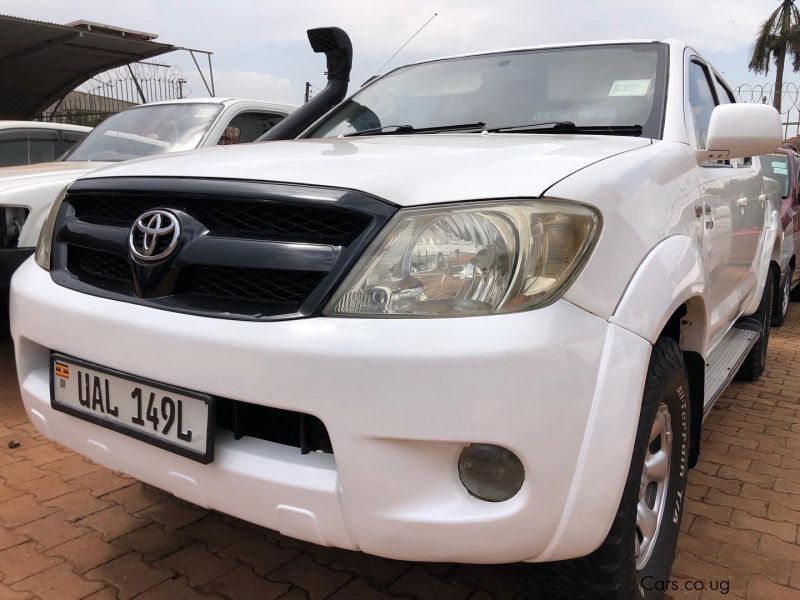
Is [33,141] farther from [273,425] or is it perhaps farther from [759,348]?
[759,348]

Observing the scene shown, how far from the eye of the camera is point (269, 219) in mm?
1547

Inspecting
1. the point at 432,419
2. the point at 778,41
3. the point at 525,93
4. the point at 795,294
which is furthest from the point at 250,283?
the point at 778,41

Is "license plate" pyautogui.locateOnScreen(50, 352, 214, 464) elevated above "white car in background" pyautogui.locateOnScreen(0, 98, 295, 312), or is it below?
below

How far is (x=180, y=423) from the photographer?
1.53 meters

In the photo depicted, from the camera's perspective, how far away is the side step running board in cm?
255

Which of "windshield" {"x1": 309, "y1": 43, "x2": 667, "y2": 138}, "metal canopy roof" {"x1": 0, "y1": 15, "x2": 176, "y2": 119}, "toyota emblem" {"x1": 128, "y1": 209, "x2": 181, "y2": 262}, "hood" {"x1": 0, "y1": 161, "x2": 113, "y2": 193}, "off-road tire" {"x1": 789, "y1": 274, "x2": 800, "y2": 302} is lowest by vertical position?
"off-road tire" {"x1": 789, "y1": 274, "x2": 800, "y2": 302}

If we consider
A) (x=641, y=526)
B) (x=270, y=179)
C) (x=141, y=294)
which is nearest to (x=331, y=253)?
(x=270, y=179)

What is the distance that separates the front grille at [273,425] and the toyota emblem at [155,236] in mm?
385

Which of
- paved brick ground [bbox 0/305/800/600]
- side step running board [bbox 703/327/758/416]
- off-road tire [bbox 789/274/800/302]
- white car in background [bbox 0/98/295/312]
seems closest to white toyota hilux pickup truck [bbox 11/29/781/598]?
paved brick ground [bbox 0/305/800/600]

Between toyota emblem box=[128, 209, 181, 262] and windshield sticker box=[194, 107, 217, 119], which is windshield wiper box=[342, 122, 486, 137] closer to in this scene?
toyota emblem box=[128, 209, 181, 262]

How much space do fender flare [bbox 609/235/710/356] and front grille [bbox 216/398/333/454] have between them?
671 millimetres

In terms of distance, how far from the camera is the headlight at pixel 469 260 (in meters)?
1.37

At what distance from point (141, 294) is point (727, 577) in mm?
1900

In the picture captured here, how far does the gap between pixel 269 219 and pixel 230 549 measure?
1.22 meters
